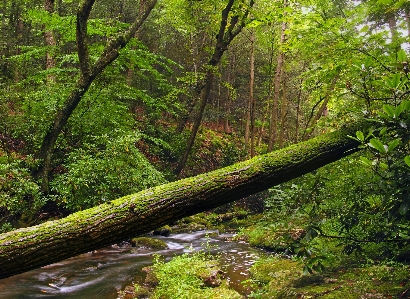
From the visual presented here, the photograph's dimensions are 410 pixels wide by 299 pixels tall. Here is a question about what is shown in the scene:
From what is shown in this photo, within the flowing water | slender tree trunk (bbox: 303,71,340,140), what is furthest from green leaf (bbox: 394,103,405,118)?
the flowing water

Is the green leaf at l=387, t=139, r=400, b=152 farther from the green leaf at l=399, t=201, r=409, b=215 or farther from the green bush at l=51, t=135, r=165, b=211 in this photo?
the green bush at l=51, t=135, r=165, b=211

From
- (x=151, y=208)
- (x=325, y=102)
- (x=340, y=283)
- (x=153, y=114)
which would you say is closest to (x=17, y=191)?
(x=151, y=208)

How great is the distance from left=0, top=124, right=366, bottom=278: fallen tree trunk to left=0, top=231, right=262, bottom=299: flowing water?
10.1ft

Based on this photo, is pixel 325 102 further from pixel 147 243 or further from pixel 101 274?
pixel 101 274

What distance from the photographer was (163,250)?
31.7 ft

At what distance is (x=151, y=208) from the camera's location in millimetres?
3668

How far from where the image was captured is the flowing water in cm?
621

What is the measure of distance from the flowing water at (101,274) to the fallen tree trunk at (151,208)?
3.09 m

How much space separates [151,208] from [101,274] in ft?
14.9

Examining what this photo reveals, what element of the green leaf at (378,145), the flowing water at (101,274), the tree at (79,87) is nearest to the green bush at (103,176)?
the tree at (79,87)

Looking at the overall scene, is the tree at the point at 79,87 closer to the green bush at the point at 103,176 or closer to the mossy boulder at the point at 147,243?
the green bush at the point at 103,176

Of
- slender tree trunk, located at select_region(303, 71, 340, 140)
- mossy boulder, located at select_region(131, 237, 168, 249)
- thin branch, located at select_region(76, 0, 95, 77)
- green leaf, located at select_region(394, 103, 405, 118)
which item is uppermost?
thin branch, located at select_region(76, 0, 95, 77)

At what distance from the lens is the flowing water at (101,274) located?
6.21m

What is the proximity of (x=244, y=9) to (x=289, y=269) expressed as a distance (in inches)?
378
